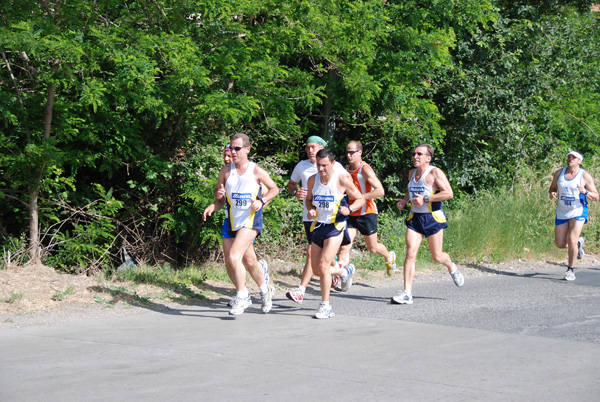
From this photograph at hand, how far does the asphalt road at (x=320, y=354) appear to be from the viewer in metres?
4.95

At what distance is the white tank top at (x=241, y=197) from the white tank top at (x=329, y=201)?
0.71 metres

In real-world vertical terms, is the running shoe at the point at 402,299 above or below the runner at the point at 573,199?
below

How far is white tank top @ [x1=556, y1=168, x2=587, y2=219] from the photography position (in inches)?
455

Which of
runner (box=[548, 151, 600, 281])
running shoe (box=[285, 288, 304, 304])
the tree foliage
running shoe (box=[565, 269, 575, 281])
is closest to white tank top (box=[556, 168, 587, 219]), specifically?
runner (box=[548, 151, 600, 281])

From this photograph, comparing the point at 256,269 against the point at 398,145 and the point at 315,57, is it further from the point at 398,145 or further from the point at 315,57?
the point at 398,145

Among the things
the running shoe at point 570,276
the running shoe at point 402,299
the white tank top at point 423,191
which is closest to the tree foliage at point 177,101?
the white tank top at point 423,191

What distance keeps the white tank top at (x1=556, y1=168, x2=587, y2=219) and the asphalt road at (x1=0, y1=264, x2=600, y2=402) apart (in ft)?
9.79

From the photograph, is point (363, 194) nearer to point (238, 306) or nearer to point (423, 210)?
point (423, 210)

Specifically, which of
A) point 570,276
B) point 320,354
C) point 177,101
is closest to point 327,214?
point 320,354

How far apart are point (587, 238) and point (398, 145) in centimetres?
463

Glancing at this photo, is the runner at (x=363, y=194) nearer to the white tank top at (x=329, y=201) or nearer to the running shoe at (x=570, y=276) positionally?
the white tank top at (x=329, y=201)

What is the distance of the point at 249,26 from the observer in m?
11.0

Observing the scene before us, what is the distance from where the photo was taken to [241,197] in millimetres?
7836

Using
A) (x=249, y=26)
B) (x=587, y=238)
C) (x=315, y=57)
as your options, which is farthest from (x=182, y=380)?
(x=587, y=238)
